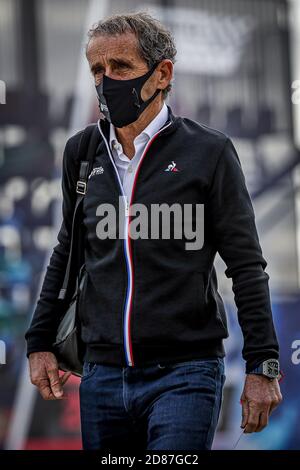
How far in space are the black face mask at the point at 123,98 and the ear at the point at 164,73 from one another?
0.08 feet

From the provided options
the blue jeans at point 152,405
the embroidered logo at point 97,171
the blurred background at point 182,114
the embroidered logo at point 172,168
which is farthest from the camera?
the blurred background at point 182,114

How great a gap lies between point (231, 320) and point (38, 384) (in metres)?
2.63

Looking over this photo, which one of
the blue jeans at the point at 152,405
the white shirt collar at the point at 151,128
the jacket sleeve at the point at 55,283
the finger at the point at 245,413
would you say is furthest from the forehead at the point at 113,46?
the finger at the point at 245,413

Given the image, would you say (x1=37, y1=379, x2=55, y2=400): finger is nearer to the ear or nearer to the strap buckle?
the strap buckle

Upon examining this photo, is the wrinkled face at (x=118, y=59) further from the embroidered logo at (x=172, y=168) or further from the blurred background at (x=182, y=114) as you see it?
the blurred background at (x=182, y=114)

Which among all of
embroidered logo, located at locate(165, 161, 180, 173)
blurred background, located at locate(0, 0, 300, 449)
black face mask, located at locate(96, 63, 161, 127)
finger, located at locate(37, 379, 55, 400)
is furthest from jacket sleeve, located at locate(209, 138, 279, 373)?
blurred background, located at locate(0, 0, 300, 449)

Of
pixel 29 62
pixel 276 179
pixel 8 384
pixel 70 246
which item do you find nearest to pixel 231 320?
pixel 276 179

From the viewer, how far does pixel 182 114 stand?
16.9ft

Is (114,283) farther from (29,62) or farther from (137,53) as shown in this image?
(29,62)

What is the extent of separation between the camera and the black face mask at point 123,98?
247 centimetres

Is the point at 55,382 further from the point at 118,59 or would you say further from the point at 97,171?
the point at 118,59

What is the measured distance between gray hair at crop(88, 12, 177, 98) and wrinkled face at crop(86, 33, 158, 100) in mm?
14

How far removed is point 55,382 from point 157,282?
450 mm

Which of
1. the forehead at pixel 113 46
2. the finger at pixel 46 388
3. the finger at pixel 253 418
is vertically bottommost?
the finger at pixel 46 388
